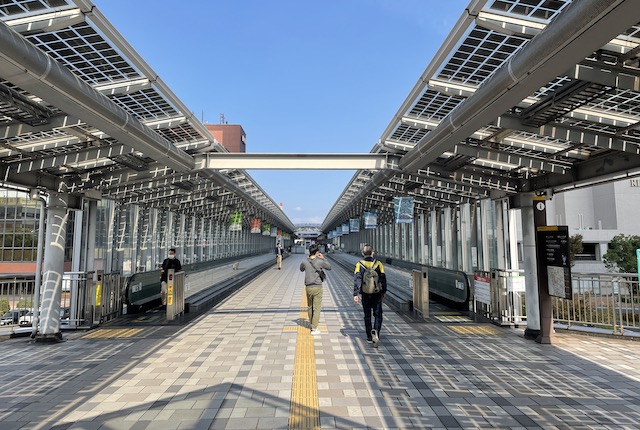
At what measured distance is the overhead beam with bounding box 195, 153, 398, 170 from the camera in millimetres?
7664

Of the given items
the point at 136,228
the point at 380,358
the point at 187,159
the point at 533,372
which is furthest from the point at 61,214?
the point at 533,372

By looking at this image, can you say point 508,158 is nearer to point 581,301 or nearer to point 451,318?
point 581,301

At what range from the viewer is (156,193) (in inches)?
416

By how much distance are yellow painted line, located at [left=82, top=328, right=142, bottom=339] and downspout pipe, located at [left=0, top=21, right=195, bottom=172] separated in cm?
389

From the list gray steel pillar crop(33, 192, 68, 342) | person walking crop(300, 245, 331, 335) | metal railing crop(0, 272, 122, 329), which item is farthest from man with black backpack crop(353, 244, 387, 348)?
metal railing crop(0, 272, 122, 329)

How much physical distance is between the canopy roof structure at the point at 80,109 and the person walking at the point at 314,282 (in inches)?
121

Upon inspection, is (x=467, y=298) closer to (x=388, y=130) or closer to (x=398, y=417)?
(x=388, y=130)

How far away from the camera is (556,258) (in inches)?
239

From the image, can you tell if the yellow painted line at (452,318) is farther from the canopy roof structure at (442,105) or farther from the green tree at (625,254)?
the green tree at (625,254)

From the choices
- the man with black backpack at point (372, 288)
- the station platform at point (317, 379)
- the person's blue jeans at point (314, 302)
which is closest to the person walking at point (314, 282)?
the person's blue jeans at point (314, 302)

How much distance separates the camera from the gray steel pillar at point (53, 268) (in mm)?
6422

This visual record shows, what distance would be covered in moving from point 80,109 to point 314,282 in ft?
14.5

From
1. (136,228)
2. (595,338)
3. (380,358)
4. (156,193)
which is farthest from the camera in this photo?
(136,228)

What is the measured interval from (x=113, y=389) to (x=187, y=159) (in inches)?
160
